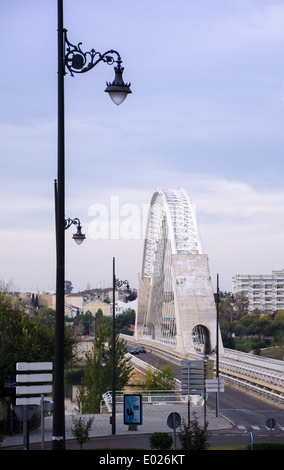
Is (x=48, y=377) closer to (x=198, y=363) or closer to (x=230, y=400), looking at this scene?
(x=198, y=363)

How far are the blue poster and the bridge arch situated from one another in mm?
65416

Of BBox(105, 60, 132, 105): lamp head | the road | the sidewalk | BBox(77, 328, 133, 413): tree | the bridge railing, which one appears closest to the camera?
BBox(105, 60, 132, 105): lamp head

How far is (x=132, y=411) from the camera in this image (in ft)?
116

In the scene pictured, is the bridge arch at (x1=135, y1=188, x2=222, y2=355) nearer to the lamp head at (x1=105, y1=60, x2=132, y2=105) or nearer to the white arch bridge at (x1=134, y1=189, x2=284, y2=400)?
the white arch bridge at (x1=134, y1=189, x2=284, y2=400)

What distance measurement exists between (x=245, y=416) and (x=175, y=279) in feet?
195

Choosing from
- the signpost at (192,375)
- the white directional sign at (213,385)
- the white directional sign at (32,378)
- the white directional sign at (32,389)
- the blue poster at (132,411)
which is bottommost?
the blue poster at (132,411)

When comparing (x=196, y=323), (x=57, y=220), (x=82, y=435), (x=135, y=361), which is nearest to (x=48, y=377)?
(x=57, y=220)

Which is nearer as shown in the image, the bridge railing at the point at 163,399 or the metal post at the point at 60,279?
the metal post at the point at 60,279

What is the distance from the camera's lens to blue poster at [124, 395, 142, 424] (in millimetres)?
35125

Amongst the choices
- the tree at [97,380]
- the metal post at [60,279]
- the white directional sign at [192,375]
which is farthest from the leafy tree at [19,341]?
the metal post at [60,279]

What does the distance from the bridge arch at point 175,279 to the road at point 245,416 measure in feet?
111

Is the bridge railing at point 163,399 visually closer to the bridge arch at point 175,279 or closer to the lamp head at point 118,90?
the lamp head at point 118,90

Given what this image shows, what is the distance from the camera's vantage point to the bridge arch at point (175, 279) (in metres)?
104

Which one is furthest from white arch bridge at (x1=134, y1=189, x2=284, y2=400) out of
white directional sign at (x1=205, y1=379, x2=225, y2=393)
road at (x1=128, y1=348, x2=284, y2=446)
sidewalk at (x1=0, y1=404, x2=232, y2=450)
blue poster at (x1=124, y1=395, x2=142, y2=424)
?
blue poster at (x1=124, y1=395, x2=142, y2=424)
